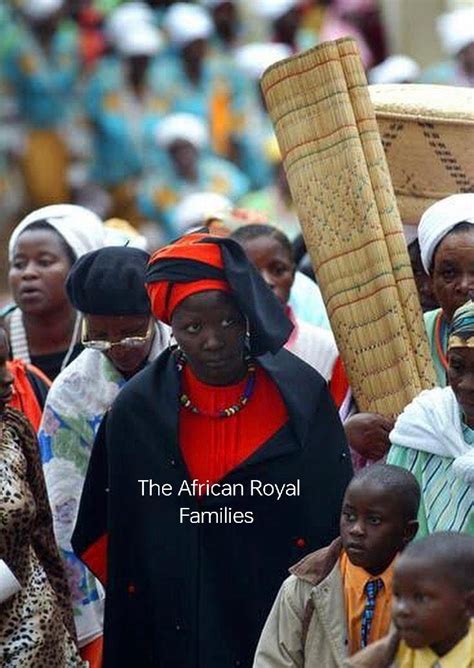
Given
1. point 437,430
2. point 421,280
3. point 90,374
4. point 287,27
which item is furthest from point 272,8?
point 437,430

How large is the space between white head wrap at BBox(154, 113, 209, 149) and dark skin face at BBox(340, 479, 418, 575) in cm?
800

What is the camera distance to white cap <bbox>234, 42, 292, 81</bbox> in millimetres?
15305

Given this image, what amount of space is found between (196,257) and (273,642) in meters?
1.36

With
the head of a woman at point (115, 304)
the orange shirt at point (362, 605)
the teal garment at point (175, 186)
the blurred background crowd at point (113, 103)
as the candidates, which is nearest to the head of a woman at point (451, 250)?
the head of a woman at point (115, 304)

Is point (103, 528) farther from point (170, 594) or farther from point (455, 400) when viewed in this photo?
point (455, 400)

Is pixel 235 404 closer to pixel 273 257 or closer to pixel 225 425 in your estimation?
pixel 225 425

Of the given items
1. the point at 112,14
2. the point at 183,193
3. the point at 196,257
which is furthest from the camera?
the point at 112,14

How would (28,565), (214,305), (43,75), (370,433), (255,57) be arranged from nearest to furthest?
(214,305) < (28,565) < (370,433) < (43,75) < (255,57)

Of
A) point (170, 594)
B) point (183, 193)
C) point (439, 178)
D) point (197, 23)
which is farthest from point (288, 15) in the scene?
point (170, 594)

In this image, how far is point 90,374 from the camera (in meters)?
8.30

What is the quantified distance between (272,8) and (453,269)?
8925 millimetres

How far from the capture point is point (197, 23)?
599 inches

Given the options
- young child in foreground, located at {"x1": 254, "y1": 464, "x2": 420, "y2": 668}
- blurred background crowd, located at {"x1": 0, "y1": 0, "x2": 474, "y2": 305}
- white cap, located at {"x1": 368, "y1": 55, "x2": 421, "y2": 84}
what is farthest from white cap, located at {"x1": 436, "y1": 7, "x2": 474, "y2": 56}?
young child in foreground, located at {"x1": 254, "y1": 464, "x2": 420, "y2": 668}

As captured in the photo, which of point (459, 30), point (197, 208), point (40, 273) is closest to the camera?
point (40, 273)
